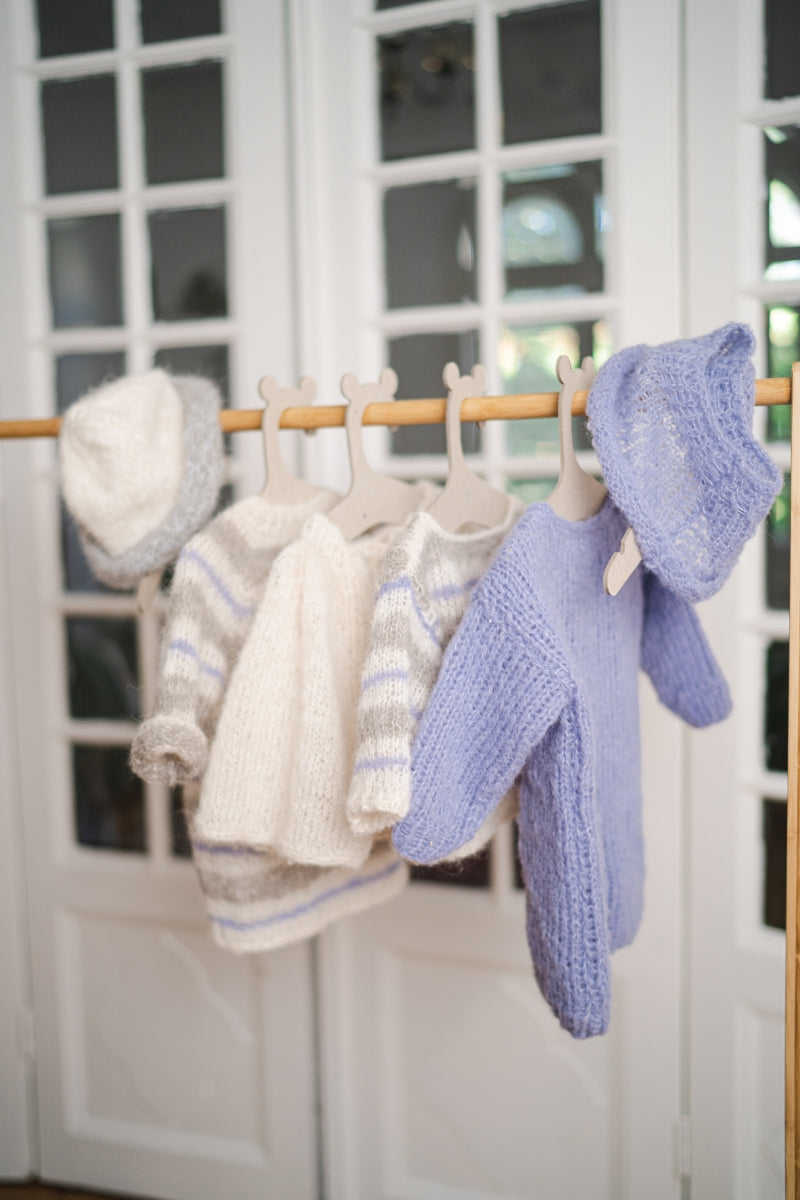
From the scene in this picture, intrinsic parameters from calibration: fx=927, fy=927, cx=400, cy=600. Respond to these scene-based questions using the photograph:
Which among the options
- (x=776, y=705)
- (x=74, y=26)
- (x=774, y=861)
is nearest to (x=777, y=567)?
(x=776, y=705)

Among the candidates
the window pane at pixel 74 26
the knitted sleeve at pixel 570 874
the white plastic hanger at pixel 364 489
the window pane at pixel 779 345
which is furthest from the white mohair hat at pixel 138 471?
the window pane at pixel 74 26

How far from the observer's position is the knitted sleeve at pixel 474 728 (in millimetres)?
828

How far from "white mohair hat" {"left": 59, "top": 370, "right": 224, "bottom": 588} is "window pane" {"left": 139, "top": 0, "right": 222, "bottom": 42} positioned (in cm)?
84

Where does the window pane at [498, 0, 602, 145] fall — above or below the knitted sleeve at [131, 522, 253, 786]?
above

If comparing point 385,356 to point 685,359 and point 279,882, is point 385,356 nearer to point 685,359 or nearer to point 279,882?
point 685,359

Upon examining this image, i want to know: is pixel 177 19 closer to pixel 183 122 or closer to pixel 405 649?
pixel 183 122

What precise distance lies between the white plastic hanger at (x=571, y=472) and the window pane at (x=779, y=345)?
51 centimetres

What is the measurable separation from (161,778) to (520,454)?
0.86 meters

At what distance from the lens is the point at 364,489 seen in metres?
1.04

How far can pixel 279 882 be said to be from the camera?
3.49ft

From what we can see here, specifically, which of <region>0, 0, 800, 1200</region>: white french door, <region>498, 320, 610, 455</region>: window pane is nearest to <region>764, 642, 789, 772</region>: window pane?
<region>0, 0, 800, 1200</region>: white french door

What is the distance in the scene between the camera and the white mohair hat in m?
0.99

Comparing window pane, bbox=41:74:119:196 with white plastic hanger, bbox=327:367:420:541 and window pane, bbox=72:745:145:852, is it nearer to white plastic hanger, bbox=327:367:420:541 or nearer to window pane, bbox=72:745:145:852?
white plastic hanger, bbox=327:367:420:541

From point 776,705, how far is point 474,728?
735mm
